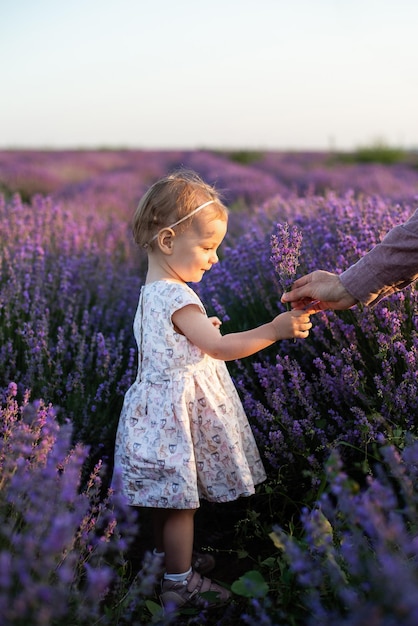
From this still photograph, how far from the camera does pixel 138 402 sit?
85.4 inches

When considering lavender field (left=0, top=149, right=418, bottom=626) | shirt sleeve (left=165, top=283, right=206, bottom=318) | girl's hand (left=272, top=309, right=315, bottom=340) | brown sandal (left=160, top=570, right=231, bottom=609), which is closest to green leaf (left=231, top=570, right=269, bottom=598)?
lavender field (left=0, top=149, right=418, bottom=626)

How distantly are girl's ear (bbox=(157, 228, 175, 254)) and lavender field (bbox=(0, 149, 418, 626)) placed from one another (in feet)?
1.64

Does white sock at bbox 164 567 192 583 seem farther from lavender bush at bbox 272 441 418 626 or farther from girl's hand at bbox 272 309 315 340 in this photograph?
girl's hand at bbox 272 309 315 340

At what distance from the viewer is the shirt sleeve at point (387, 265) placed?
2.11m

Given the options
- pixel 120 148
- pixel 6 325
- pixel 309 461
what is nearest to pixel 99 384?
pixel 6 325

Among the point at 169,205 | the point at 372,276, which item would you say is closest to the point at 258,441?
the point at 372,276

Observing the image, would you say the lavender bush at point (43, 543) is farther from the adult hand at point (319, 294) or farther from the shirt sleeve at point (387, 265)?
the shirt sleeve at point (387, 265)

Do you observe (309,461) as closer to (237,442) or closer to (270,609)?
(237,442)

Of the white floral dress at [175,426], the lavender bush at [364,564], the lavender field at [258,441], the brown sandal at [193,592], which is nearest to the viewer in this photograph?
the lavender bush at [364,564]

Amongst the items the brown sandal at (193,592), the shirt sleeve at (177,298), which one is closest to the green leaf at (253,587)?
the brown sandal at (193,592)

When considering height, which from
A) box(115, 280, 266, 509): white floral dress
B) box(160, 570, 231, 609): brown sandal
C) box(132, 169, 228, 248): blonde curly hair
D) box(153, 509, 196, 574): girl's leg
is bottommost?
box(160, 570, 231, 609): brown sandal

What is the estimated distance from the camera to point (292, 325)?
2.01 m

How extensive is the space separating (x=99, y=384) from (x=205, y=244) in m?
0.92

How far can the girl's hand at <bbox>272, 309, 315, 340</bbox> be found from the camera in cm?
201
